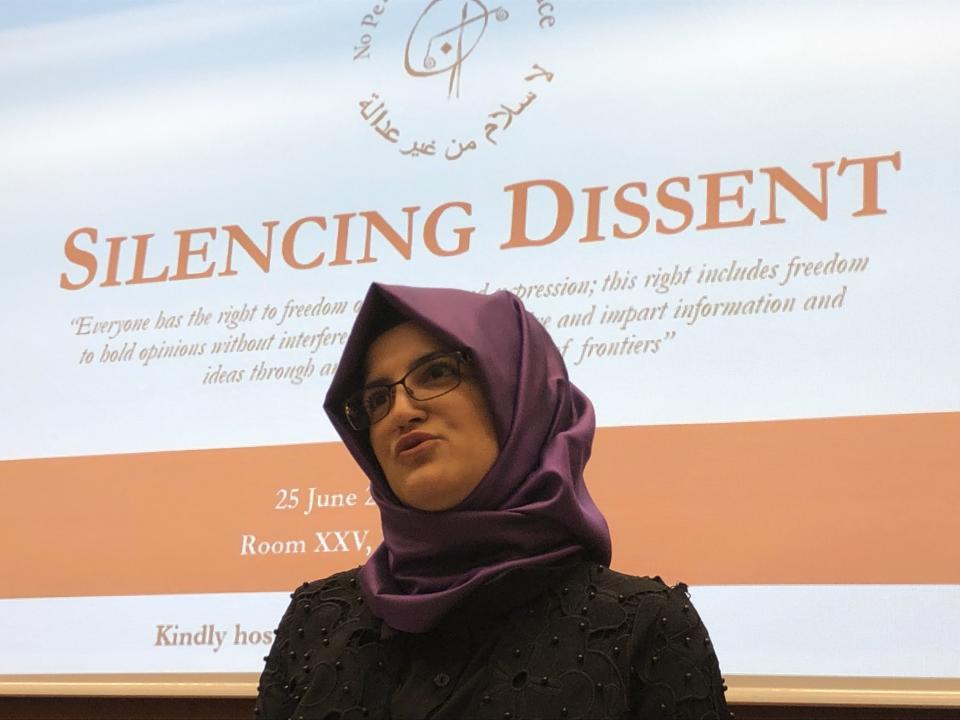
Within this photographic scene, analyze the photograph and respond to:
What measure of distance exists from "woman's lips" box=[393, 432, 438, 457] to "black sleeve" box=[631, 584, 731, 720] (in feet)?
1.00

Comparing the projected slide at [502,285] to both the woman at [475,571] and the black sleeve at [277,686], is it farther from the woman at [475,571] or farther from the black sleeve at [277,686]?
the black sleeve at [277,686]

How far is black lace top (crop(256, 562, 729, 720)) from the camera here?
1.35m

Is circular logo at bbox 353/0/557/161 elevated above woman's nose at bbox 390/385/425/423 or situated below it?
above

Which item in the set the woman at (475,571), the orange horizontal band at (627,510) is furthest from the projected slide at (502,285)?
the woman at (475,571)

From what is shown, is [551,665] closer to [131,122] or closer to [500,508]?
[500,508]

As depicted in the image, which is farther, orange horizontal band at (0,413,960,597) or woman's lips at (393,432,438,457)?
orange horizontal band at (0,413,960,597)

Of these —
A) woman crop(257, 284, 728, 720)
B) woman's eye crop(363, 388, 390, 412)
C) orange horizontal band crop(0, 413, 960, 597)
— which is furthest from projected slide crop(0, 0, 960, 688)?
woman's eye crop(363, 388, 390, 412)

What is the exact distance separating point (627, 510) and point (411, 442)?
0.77 metres

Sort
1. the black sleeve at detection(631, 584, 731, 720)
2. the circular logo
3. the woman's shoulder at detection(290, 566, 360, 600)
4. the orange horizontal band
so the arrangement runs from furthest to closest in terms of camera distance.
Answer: the circular logo < the orange horizontal band < the woman's shoulder at detection(290, 566, 360, 600) < the black sleeve at detection(631, 584, 731, 720)

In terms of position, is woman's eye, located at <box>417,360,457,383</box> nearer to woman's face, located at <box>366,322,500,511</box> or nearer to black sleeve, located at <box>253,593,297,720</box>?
woman's face, located at <box>366,322,500,511</box>

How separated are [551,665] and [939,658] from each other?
32.5 inches

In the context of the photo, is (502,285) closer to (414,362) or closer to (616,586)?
(414,362)

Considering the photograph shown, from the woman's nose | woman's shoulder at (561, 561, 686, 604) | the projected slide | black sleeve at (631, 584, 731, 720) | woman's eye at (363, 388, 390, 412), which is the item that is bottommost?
black sleeve at (631, 584, 731, 720)

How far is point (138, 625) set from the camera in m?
2.38
